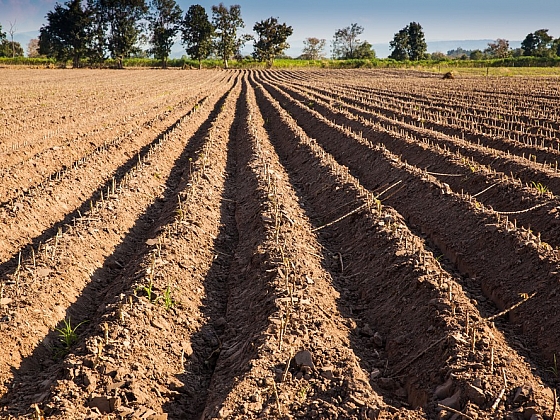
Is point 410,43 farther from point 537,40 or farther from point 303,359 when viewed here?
point 303,359

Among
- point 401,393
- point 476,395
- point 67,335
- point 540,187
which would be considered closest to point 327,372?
point 401,393

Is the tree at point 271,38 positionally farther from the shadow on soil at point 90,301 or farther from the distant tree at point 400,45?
the shadow on soil at point 90,301

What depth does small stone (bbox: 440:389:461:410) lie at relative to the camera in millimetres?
3906

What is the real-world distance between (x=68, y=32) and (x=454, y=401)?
78.5 meters

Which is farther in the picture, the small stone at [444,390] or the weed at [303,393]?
the small stone at [444,390]

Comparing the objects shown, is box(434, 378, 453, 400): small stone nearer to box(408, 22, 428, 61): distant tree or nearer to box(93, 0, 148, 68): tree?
box(93, 0, 148, 68): tree

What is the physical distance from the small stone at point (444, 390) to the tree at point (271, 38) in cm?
8841

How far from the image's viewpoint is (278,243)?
676 centimetres

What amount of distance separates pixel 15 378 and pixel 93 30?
79.1 m

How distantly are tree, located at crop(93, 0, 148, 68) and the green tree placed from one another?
4.02 metres

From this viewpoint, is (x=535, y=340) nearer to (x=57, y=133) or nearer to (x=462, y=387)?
(x=462, y=387)

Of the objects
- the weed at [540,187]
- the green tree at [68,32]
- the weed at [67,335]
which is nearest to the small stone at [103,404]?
the weed at [67,335]

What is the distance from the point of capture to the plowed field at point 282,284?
411 cm

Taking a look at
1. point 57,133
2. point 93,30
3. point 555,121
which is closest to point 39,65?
point 93,30
